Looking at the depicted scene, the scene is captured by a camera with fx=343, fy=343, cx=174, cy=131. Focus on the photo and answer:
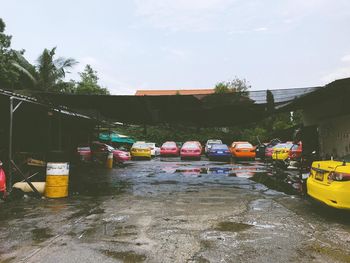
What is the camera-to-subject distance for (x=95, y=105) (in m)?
12.9

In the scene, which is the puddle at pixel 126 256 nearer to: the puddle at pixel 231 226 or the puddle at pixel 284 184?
the puddle at pixel 231 226

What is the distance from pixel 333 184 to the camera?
259 inches

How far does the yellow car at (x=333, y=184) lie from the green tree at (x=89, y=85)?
31.6 metres

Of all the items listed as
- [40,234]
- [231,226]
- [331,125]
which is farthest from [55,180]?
[331,125]

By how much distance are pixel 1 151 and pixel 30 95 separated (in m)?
2.94

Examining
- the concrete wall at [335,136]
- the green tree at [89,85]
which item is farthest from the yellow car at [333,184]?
the green tree at [89,85]

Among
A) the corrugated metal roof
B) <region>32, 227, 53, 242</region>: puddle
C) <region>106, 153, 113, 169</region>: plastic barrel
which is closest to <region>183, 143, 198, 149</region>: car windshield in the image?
<region>106, 153, 113, 169</region>: plastic barrel

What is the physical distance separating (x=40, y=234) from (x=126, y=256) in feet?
6.73

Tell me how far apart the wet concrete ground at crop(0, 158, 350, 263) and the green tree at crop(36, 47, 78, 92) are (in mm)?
19869

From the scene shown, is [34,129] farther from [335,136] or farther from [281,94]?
[335,136]

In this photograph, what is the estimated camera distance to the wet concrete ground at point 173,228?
16.0ft

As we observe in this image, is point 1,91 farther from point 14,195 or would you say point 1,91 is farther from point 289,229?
point 289,229

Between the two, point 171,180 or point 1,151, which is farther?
point 171,180

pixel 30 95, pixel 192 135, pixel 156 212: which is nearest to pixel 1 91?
pixel 30 95
